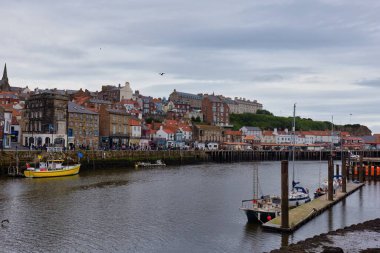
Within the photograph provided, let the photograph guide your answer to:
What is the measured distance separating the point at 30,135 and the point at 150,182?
3783 cm

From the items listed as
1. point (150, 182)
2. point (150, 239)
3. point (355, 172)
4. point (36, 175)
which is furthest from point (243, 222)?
point (355, 172)

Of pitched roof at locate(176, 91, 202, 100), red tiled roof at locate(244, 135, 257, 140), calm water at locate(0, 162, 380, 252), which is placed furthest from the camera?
pitched roof at locate(176, 91, 202, 100)

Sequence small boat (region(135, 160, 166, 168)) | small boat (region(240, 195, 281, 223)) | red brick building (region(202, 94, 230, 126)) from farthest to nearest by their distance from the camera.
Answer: red brick building (region(202, 94, 230, 126)) < small boat (region(135, 160, 166, 168)) < small boat (region(240, 195, 281, 223))

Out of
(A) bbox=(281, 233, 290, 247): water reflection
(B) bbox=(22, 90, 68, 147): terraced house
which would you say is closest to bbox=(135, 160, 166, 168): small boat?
(B) bbox=(22, 90, 68, 147): terraced house

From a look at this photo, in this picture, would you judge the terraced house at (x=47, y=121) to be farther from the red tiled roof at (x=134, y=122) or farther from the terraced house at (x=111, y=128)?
the red tiled roof at (x=134, y=122)

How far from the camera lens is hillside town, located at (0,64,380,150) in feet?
269

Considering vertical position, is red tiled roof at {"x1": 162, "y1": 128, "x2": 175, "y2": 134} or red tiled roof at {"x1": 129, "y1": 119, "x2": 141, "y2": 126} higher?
red tiled roof at {"x1": 129, "y1": 119, "x2": 141, "y2": 126}

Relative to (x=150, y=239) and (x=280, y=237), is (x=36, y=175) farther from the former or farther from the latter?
(x=280, y=237)

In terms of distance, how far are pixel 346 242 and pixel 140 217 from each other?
46.8 feet

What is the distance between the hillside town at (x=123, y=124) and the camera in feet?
269

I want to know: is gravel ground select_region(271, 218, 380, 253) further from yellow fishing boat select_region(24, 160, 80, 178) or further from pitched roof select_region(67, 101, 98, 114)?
pitched roof select_region(67, 101, 98, 114)

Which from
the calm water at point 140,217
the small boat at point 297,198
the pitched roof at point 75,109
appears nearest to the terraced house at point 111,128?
the pitched roof at point 75,109

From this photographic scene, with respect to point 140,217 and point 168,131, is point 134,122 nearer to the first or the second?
point 168,131

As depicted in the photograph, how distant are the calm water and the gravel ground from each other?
1.84 meters
